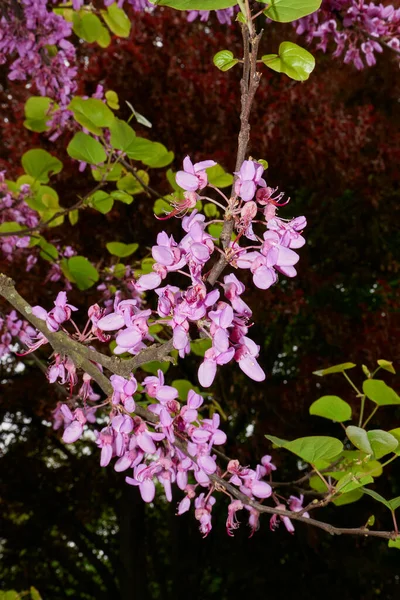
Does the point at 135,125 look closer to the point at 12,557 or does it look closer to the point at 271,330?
the point at 271,330

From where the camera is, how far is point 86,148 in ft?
4.03

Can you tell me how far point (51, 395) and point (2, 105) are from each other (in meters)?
2.37

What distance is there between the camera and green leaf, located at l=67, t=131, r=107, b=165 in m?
1.21

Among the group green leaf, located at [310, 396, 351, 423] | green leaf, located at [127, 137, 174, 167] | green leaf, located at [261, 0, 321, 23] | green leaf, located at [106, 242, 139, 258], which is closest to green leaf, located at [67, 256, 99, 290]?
green leaf, located at [106, 242, 139, 258]

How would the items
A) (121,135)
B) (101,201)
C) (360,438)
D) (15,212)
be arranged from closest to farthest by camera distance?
(360,438), (121,135), (101,201), (15,212)

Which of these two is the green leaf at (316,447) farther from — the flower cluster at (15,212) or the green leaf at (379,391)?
the flower cluster at (15,212)

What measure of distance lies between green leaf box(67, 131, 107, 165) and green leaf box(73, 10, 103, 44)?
61 cm

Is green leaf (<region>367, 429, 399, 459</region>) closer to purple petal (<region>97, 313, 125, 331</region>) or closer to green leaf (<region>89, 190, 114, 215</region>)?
purple petal (<region>97, 313, 125, 331</region>)

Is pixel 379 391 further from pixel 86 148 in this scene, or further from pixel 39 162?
pixel 39 162

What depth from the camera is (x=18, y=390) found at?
417cm

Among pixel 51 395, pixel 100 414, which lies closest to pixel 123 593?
pixel 100 414

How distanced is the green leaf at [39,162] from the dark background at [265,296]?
1854mm

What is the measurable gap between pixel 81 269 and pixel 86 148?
0.41 m

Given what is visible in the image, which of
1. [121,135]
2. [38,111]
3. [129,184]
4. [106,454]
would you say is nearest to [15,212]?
[38,111]
